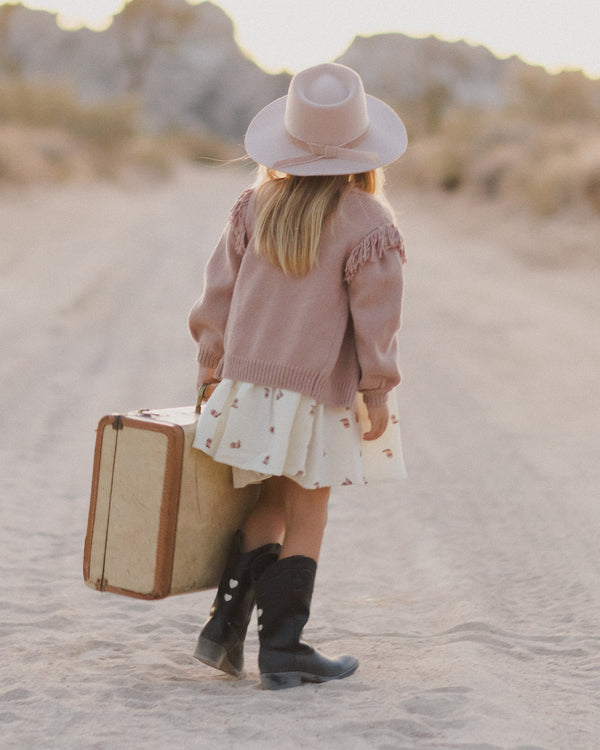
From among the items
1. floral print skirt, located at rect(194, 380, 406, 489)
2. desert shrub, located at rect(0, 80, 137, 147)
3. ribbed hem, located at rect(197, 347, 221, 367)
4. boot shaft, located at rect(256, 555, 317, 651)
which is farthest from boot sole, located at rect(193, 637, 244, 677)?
desert shrub, located at rect(0, 80, 137, 147)

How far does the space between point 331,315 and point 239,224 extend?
1.23ft

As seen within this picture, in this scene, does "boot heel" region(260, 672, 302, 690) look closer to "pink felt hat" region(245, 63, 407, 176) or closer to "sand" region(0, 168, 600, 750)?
"sand" region(0, 168, 600, 750)

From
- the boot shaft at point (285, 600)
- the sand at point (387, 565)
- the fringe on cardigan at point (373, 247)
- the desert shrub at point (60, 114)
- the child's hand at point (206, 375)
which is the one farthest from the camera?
the desert shrub at point (60, 114)

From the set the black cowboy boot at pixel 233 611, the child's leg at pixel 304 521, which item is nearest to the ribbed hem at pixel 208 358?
the child's leg at pixel 304 521

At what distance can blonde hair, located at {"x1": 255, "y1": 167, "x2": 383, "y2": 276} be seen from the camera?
2.71m

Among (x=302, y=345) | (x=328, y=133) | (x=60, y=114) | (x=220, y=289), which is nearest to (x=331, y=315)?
(x=302, y=345)

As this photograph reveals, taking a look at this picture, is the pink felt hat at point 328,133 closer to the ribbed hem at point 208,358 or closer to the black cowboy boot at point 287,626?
the ribbed hem at point 208,358

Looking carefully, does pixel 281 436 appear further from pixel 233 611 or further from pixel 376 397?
pixel 233 611

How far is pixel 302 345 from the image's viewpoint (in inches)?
108

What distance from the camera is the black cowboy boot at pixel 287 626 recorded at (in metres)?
2.77

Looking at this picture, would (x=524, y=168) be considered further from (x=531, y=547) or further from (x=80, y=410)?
(x=531, y=547)

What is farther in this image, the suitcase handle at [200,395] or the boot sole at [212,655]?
the suitcase handle at [200,395]

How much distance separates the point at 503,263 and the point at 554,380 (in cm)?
671

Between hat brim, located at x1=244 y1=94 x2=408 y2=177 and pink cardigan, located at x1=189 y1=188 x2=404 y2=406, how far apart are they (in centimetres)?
9
